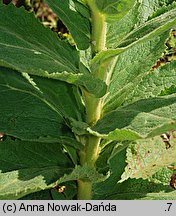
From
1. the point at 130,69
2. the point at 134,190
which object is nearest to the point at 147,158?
the point at 134,190

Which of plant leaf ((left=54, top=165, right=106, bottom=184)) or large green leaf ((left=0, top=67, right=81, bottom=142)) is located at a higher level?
large green leaf ((left=0, top=67, right=81, bottom=142))

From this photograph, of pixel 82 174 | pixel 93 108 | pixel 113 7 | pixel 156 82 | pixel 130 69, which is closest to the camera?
pixel 113 7

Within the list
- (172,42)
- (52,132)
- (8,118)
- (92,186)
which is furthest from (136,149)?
(172,42)

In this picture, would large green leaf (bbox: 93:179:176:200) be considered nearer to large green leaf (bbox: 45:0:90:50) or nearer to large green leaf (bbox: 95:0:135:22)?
large green leaf (bbox: 45:0:90:50)

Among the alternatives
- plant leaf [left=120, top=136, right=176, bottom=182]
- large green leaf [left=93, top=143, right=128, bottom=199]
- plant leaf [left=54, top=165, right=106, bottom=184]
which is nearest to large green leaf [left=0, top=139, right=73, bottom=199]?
plant leaf [left=54, top=165, right=106, bottom=184]

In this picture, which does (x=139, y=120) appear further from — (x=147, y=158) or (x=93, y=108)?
(x=147, y=158)

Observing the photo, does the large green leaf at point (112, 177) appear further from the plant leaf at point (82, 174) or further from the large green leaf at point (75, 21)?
the large green leaf at point (75, 21)
